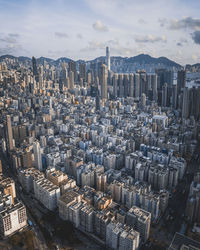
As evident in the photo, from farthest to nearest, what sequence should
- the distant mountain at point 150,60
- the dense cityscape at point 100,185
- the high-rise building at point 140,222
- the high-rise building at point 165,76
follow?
the distant mountain at point 150,60
the high-rise building at point 165,76
the dense cityscape at point 100,185
the high-rise building at point 140,222

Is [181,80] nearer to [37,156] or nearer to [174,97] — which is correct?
[174,97]

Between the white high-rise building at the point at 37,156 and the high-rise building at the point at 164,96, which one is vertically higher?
the high-rise building at the point at 164,96

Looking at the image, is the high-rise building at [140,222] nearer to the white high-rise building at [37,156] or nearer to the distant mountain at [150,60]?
the white high-rise building at [37,156]

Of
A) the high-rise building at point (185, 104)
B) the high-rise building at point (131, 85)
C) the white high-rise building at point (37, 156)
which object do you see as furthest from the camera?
the high-rise building at point (131, 85)

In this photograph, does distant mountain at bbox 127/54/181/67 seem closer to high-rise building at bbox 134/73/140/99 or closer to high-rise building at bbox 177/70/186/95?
high-rise building at bbox 134/73/140/99

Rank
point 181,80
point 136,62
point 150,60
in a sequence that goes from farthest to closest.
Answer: point 136,62, point 150,60, point 181,80

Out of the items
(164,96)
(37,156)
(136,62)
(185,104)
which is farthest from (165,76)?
(136,62)

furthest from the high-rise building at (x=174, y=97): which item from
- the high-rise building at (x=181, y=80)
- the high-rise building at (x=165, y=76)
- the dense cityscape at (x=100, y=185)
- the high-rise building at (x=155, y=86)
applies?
the high-rise building at (x=165, y=76)

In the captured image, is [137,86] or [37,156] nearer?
[37,156]

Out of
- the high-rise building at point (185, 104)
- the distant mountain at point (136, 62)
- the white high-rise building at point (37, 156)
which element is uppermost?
the distant mountain at point (136, 62)

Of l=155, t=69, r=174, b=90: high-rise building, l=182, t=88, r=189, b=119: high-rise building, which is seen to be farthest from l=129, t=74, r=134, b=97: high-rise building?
l=182, t=88, r=189, b=119: high-rise building

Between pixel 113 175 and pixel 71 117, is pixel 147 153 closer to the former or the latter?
pixel 113 175
